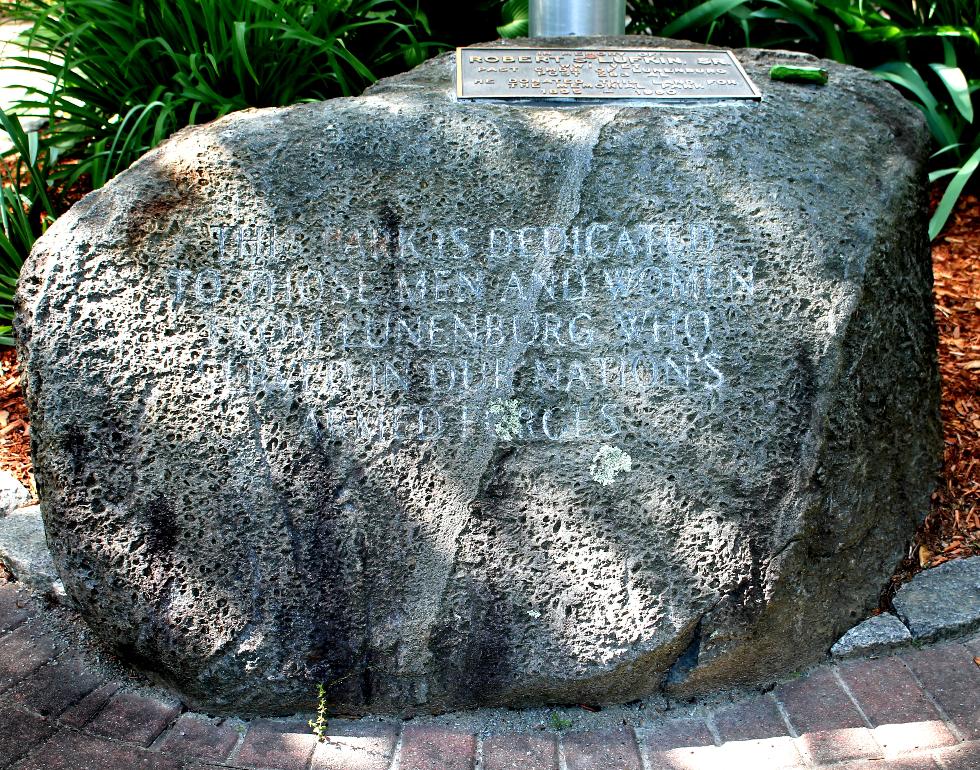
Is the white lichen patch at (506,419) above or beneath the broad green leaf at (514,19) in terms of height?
beneath

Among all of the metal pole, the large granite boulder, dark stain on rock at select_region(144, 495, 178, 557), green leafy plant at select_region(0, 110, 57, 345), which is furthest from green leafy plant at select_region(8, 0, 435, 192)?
dark stain on rock at select_region(144, 495, 178, 557)

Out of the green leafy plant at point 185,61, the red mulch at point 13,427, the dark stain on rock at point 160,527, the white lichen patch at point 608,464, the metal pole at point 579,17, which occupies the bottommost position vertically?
the red mulch at point 13,427

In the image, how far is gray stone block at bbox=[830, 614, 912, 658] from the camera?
2.15 metres

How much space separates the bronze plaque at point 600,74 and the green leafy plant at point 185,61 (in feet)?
3.65

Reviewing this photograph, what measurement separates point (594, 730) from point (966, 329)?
6.64 ft

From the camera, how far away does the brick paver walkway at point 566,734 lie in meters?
1.92

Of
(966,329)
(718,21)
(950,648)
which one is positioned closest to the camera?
(950,648)

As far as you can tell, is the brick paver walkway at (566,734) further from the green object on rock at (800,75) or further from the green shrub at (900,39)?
the green shrub at (900,39)

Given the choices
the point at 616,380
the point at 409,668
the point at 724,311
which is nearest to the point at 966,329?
the point at 724,311

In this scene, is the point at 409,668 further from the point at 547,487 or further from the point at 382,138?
the point at 382,138

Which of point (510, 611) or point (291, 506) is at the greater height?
point (291, 506)

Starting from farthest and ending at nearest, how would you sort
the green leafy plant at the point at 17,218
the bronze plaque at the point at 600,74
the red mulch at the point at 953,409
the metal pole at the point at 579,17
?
the metal pole at the point at 579,17 → the green leafy plant at the point at 17,218 → the red mulch at the point at 953,409 → the bronze plaque at the point at 600,74

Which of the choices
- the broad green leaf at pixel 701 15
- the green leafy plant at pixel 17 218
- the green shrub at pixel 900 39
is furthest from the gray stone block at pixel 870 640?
the green leafy plant at pixel 17 218

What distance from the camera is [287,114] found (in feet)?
7.13
